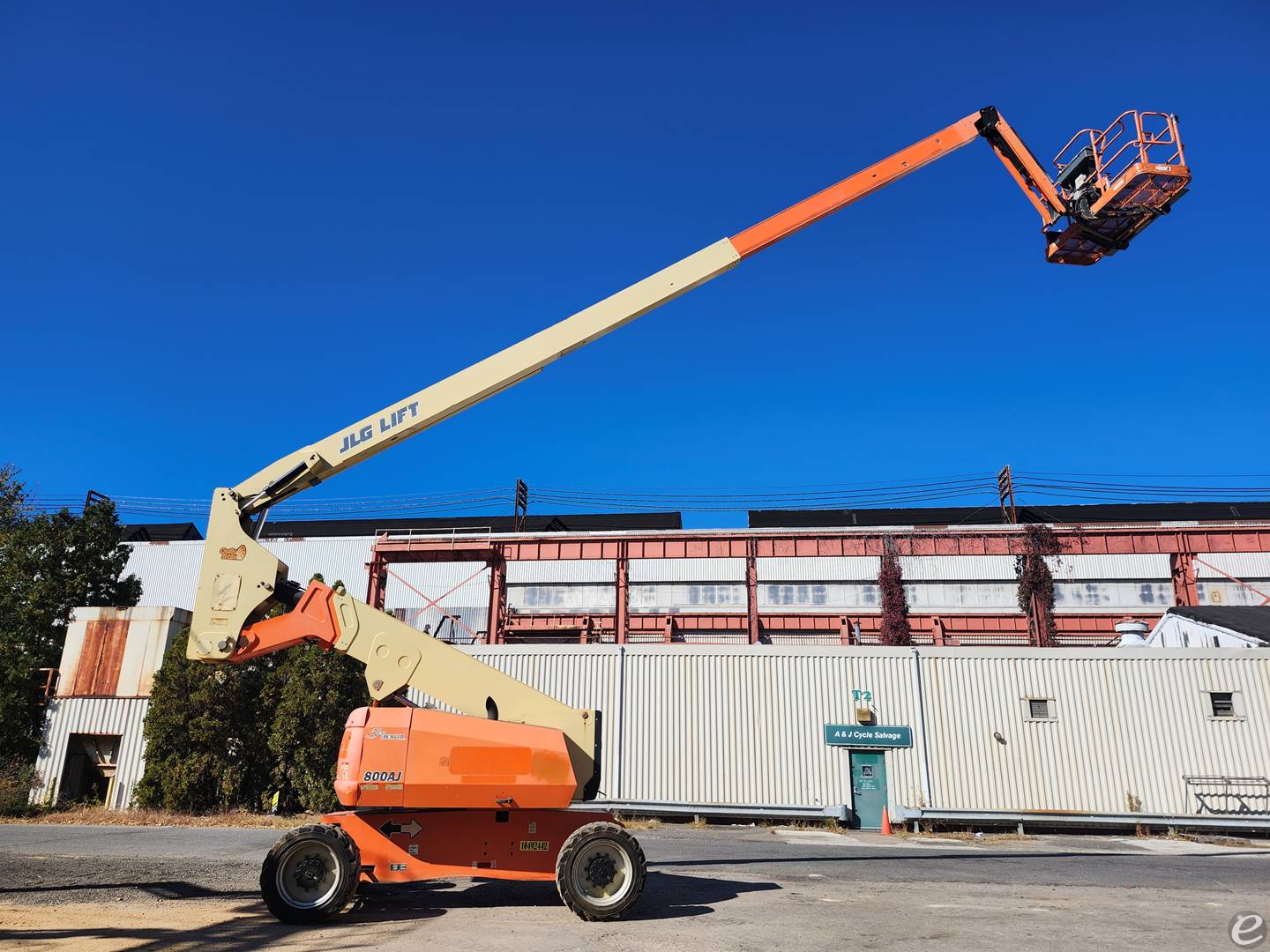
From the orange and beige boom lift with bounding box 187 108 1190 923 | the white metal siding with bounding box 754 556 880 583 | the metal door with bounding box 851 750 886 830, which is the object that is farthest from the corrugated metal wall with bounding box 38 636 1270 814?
the white metal siding with bounding box 754 556 880 583

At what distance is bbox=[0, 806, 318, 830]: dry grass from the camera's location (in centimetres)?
1947

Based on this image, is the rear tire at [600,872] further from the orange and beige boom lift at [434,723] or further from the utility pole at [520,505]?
the utility pole at [520,505]

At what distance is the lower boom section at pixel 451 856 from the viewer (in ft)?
28.6

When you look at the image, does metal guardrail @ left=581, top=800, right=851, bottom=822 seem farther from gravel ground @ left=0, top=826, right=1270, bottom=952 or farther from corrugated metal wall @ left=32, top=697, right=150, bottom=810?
corrugated metal wall @ left=32, top=697, right=150, bottom=810

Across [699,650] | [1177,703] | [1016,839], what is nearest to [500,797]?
[699,650]

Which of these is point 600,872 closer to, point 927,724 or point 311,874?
point 311,874

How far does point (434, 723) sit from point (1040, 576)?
27.9 metres

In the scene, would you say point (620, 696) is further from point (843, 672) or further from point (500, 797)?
point (500, 797)

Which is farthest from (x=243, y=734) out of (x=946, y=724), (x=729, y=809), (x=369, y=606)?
(x=946, y=724)

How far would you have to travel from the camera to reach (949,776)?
20.9 m

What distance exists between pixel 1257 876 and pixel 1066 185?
12.0 metres

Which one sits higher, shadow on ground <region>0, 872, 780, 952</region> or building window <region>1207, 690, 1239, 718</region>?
building window <region>1207, 690, 1239, 718</region>

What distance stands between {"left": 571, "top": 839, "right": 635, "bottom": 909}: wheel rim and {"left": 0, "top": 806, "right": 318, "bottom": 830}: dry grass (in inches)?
523

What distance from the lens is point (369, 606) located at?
9.64 m
